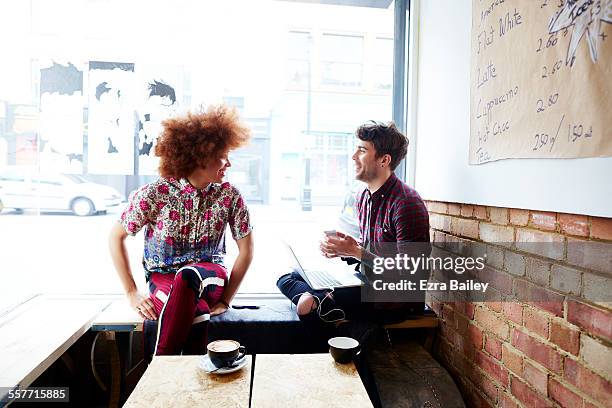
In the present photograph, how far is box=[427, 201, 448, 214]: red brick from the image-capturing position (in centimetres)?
190

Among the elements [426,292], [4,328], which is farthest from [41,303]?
[426,292]

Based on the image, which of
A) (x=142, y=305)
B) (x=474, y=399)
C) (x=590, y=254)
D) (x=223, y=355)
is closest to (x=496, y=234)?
(x=590, y=254)

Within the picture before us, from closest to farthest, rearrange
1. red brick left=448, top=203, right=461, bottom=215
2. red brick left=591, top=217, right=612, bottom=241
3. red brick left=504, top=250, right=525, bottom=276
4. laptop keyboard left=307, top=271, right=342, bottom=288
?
red brick left=591, top=217, right=612, bottom=241 → red brick left=504, top=250, right=525, bottom=276 → red brick left=448, top=203, right=461, bottom=215 → laptop keyboard left=307, top=271, right=342, bottom=288

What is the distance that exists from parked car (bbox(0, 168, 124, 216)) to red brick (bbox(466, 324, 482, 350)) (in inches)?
71.5

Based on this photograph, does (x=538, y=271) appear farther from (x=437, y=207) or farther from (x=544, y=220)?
(x=437, y=207)

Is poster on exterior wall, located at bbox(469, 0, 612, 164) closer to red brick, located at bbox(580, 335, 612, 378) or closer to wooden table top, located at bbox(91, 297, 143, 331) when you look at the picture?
red brick, located at bbox(580, 335, 612, 378)

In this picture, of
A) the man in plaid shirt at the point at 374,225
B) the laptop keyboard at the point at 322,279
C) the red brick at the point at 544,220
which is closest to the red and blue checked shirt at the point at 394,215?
the man in plaid shirt at the point at 374,225

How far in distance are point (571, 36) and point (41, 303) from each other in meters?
2.43

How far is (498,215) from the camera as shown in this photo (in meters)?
1.45

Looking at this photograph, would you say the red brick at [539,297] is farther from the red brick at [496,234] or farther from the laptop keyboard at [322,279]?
the laptop keyboard at [322,279]

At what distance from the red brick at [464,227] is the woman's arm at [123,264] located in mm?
1337

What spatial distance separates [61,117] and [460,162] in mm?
1949

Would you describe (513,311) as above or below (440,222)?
below

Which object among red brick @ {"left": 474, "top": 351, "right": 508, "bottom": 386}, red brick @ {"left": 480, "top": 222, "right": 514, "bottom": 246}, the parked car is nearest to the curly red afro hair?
the parked car
